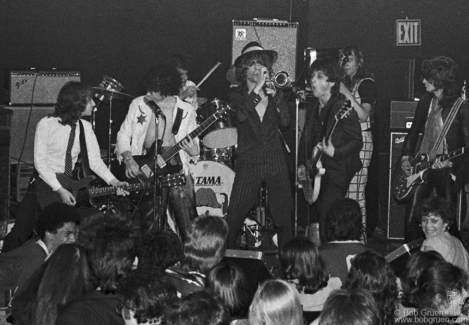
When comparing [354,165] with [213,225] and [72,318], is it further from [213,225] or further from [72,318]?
[72,318]

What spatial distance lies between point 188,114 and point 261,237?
78.6 inches

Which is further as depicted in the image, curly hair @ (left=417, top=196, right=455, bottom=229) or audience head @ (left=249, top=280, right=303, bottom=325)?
curly hair @ (left=417, top=196, right=455, bottom=229)

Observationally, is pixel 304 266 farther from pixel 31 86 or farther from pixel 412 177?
pixel 31 86

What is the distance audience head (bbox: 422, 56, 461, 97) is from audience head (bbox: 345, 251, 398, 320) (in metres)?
3.37

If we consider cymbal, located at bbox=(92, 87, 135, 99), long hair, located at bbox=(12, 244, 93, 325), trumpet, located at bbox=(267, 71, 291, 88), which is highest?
trumpet, located at bbox=(267, 71, 291, 88)

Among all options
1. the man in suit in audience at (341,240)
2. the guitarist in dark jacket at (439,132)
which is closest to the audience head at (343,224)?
the man in suit in audience at (341,240)

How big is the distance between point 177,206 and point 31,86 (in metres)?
2.51

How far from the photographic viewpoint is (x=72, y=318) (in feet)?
13.5

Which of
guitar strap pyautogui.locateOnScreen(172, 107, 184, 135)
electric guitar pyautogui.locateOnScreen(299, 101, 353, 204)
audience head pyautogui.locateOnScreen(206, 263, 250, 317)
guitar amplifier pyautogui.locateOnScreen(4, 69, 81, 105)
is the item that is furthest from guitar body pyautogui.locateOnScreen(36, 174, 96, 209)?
audience head pyautogui.locateOnScreen(206, 263, 250, 317)

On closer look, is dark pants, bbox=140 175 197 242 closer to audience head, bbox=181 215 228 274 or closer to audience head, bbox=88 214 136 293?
audience head, bbox=181 215 228 274

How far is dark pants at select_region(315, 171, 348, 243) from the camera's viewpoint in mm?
7453

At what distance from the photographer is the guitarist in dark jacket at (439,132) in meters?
7.63

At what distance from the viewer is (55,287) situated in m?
4.42

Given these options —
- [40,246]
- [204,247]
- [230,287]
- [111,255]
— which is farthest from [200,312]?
[40,246]
